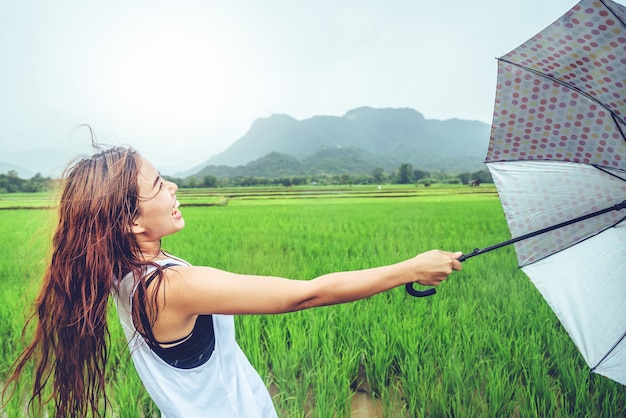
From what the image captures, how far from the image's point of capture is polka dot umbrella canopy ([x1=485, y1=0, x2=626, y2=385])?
1101 millimetres

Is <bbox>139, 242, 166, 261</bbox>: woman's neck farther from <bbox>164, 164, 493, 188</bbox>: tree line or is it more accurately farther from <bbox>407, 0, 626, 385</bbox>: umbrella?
<bbox>164, 164, 493, 188</bbox>: tree line

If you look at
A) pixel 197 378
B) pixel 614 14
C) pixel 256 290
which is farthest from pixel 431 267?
pixel 614 14

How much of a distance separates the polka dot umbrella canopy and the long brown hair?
1128 mm

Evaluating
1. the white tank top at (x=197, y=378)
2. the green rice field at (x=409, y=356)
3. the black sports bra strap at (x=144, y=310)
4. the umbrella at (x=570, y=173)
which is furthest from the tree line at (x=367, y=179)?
the black sports bra strap at (x=144, y=310)

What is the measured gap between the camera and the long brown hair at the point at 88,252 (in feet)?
2.89

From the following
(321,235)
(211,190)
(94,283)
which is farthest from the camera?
(211,190)

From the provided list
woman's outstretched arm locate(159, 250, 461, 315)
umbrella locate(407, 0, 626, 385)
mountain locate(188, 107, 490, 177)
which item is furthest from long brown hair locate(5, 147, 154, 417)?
mountain locate(188, 107, 490, 177)

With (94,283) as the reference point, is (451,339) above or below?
below

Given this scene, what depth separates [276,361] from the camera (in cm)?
205

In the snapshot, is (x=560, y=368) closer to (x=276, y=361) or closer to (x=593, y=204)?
(x=593, y=204)

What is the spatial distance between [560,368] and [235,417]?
5.76 ft

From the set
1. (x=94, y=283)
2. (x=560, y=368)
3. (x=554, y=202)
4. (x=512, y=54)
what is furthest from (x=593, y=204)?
(x=94, y=283)

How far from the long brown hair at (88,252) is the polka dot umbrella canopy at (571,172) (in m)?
1.13

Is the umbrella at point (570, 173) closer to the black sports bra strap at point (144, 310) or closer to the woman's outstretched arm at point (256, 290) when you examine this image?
the woman's outstretched arm at point (256, 290)
